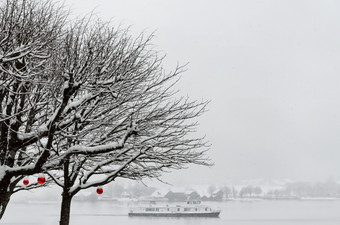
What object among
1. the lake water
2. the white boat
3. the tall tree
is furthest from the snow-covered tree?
the white boat

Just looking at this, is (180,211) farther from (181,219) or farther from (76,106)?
(76,106)

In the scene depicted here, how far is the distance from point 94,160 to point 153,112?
2521mm

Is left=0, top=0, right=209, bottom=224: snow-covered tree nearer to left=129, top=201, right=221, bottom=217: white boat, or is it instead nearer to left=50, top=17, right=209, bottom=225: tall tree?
left=50, top=17, right=209, bottom=225: tall tree

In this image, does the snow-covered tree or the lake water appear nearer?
the snow-covered tree

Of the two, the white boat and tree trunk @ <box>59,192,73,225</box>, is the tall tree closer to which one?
tree trunk @ <box>59,192,73,225</box>

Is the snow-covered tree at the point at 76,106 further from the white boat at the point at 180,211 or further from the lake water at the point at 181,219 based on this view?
the white boat at the point at 180,211

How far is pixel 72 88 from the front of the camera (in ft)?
28.6

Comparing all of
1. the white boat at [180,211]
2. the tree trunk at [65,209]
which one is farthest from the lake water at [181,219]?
the tree trunk at [65,209]

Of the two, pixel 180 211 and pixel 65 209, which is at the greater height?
pixel 65 209

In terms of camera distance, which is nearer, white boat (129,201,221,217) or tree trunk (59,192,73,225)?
tree trunk (59,192,73,225)

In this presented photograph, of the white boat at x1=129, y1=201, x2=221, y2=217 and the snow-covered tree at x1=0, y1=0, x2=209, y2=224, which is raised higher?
the snow-covered tree at x1=0, y1=0, x2=209, y2=224

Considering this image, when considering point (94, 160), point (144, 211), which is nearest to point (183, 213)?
point (144, 211)

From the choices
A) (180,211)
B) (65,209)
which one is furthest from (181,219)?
(65,209)

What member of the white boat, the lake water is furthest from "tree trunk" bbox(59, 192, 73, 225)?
the white boat
